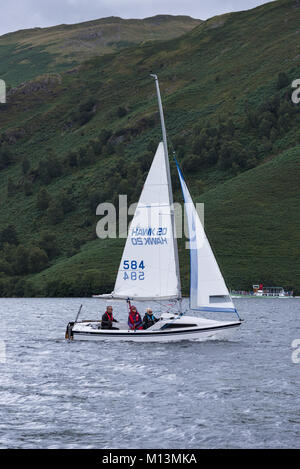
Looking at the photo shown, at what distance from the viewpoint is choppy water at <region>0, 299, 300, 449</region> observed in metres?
25.3

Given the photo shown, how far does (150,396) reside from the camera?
32.4 m

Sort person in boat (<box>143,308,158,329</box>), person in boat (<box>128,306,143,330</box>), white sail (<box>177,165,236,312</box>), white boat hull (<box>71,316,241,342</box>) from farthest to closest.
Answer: person in boat (<box>143,308,158,329</box>)
person in boat (<box>128,306,143,330</box>)
white sail (<box>177,165,236,312</box>)
white boat hull (<box>71,316,241,342</box>)

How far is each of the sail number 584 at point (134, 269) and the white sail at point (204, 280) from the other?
3805mm

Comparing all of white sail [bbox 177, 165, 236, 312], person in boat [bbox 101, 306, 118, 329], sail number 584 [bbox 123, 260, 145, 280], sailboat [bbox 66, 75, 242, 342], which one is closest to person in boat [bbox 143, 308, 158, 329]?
sailboat [bbox 66, 75, 242, 342]

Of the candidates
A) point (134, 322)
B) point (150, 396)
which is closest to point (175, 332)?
point (134, 322)

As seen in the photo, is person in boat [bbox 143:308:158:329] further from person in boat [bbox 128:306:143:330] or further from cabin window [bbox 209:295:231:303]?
cabin window [bbox 209:295:231:303]

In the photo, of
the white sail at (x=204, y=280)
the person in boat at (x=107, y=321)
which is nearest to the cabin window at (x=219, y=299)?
the white sail at (x=204, y=280)
